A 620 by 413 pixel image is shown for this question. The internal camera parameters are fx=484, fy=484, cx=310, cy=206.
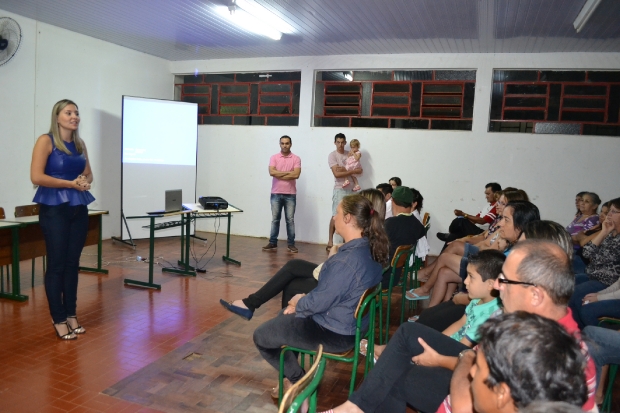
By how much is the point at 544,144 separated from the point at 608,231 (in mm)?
3800

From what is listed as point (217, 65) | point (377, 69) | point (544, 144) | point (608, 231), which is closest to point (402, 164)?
point (377, 69)

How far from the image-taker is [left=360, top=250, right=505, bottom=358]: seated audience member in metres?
2.35

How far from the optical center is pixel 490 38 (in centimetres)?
625

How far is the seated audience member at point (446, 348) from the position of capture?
1.71 m

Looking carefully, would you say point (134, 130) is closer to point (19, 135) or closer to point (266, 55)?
point (19, 135)

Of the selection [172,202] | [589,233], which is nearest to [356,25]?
[172,202]

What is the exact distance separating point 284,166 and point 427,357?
5685 mm

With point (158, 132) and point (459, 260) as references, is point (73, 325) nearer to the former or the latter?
point (459, 260)

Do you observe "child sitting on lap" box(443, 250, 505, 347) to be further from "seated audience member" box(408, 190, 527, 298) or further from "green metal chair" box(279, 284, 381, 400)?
"seated audience member" box(408, 190, 527, 298)

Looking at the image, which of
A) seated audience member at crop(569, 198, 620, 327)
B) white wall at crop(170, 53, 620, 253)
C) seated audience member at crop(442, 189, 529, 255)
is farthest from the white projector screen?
seated audience member at crop(569, 198, 620, 327)

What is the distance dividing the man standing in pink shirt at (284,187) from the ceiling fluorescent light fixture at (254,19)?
167 centimetres

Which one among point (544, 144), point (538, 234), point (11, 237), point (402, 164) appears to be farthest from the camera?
point (402, 164)

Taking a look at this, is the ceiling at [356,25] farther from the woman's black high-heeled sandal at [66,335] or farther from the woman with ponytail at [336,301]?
the woman's black high-heeled sandal at [66,335]

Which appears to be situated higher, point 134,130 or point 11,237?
point 134,130
